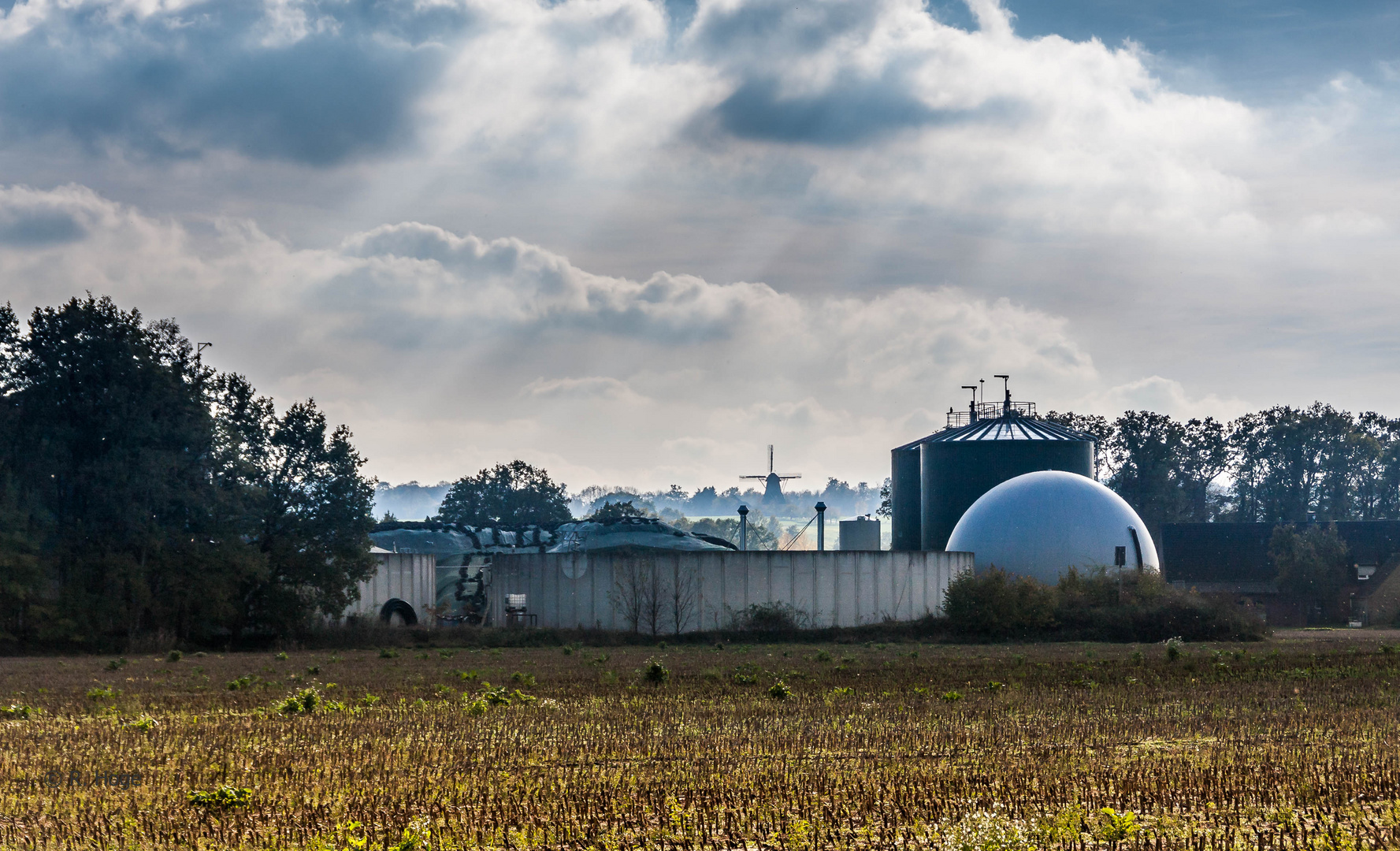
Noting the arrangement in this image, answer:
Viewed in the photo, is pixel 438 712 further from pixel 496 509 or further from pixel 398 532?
pixel 496 509

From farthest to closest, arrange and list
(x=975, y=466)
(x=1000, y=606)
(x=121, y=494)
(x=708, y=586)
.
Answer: (x=975, y=466)
(x=708, y=586)
(x=1000, y=606)
(x=121, y=494)

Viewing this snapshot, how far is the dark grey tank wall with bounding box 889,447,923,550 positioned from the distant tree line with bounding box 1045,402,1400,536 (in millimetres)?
37122

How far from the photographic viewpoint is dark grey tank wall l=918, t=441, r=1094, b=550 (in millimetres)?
72062

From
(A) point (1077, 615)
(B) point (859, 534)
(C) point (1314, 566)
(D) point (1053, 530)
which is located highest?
(B) point (859, 534)

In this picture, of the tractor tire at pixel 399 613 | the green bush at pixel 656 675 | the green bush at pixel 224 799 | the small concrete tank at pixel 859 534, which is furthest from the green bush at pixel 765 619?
the green bush at pixel 224 799

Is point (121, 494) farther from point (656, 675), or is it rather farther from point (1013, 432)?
point (1013, 432)

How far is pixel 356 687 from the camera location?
27.1 metres

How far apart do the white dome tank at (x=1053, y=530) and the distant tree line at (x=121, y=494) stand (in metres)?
30.4

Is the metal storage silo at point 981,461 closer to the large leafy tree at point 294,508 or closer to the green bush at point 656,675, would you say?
the large leafy tree at point 294,508

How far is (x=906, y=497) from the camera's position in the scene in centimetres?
7975

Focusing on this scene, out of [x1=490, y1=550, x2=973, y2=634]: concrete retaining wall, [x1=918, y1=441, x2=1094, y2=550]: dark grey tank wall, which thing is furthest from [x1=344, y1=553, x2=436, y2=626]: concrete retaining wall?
[x1=918, y1=441, x2=1094, y2=550]: dark grey tank wall

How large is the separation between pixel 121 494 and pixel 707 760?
115 feet

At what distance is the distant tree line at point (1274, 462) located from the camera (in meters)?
115

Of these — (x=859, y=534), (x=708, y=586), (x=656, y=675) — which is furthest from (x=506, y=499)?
(x=656, y=675)
